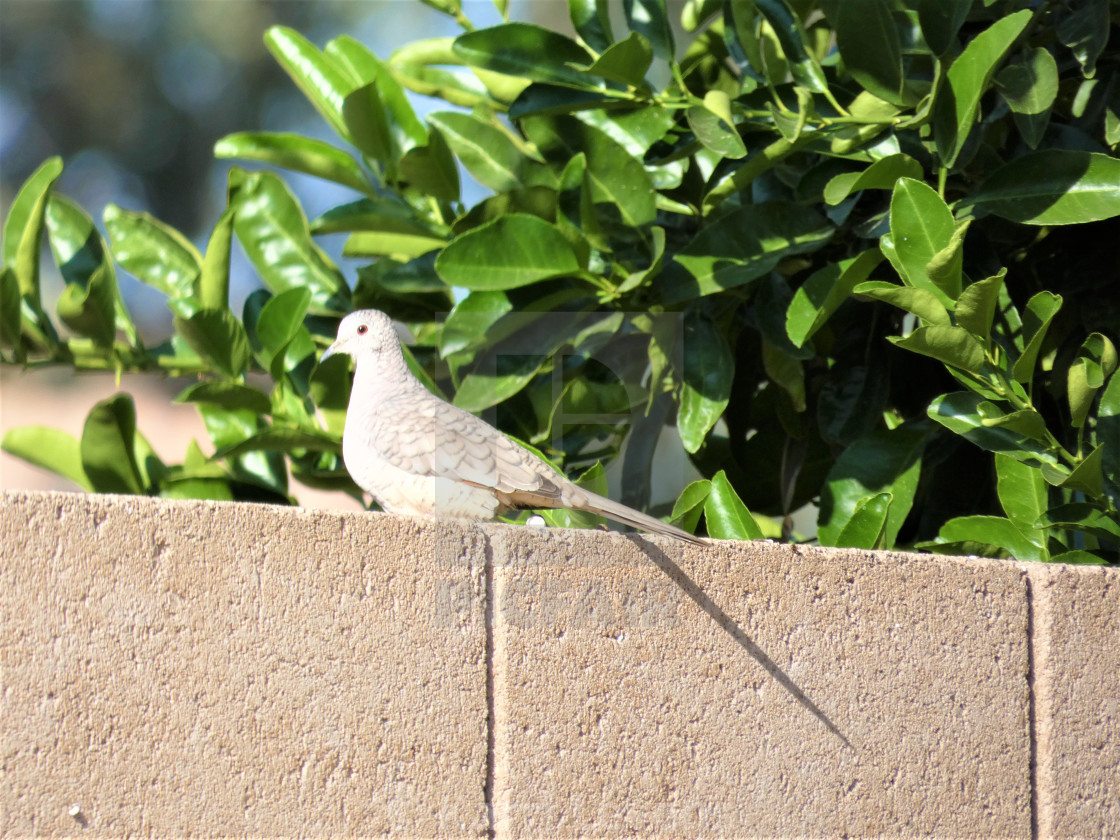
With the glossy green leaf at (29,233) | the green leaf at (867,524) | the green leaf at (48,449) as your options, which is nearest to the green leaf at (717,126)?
the green leaf at (867,524)

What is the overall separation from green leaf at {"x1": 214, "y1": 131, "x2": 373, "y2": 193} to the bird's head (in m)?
0.52

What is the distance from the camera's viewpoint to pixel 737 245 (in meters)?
2.70

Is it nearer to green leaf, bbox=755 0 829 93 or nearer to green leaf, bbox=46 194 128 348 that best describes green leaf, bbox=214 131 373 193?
green leaf, bbox=46 194 128 348

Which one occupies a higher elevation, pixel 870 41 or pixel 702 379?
pixel 870 41

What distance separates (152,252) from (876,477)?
2.36 meters

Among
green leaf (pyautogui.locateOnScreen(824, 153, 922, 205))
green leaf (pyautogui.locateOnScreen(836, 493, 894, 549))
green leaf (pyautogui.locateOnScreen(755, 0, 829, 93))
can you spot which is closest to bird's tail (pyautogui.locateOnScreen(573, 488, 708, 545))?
green leaf (pyautogui.locateOnScreen(836, 493, 894, 549))

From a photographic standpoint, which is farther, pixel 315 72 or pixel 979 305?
pixel 315 72

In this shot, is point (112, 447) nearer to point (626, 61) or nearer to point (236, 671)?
point (236, 671)

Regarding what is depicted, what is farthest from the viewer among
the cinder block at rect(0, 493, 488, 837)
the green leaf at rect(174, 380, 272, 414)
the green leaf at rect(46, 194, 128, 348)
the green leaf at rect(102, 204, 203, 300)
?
the green leaf at rect(102, 204, 203, 300)

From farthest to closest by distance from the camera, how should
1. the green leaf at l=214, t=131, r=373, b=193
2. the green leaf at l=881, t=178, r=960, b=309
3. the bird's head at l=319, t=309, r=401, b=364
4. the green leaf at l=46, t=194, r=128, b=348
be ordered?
1. the green leaf at l=214, t=131, r=373, b=193
2. the bird's head at l=319, t=309, r=401, b=364
3. the green leaf at l=46, t=194, r=128, b=348
4. the green leaf at l=881, t=178, r=960, b=309

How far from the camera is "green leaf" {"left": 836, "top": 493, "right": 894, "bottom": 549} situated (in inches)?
93.0

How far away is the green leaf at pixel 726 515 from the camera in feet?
7.94

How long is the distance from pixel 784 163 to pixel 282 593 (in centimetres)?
188


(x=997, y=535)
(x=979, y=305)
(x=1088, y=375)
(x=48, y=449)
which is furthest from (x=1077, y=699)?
(x=48, y=449)
